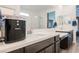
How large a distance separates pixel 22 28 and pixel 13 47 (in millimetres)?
360

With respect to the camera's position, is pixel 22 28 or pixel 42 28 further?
pixel 42 28

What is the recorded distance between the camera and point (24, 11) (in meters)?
1.46

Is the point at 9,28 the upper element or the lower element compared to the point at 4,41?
upper

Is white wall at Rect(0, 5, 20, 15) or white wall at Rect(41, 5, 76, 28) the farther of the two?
white wall at Rect(41, 5, 76, 28)

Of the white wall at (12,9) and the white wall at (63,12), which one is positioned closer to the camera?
the white wall at (12,9)

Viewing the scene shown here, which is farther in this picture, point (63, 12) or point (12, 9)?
point (63, 12)

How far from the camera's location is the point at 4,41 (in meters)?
0.99

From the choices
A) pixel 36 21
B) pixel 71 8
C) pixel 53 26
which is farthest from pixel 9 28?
pixel 71 8
